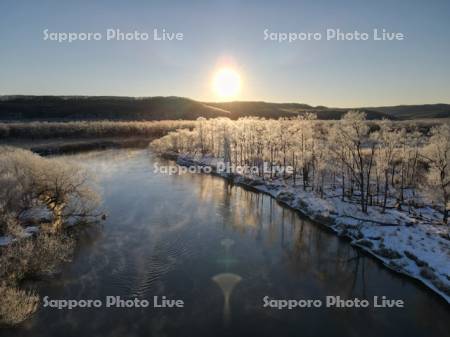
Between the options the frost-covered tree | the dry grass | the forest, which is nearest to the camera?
the dry grass

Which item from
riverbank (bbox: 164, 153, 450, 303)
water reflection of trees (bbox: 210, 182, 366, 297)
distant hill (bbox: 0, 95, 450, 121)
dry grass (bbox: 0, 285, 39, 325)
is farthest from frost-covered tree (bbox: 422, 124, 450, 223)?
distant hill (bbox: 0, 95, 450, 121)

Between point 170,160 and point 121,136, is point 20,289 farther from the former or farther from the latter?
point 121,136

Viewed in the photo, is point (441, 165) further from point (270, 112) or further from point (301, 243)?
point (270, 112)

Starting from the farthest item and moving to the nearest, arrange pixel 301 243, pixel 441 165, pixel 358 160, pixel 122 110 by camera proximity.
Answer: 1. pixel 122 110
2. pixel 358 160
3. pixel 441 165
4. pixel 301 243

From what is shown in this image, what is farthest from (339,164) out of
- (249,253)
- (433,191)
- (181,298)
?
(181,298)

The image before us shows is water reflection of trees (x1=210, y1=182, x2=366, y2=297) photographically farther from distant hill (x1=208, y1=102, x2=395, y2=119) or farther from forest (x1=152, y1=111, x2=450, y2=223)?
distant hill (x1=208, y1=102, x2=395, y2=119)

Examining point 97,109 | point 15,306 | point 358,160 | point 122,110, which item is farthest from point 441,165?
point 97,109
